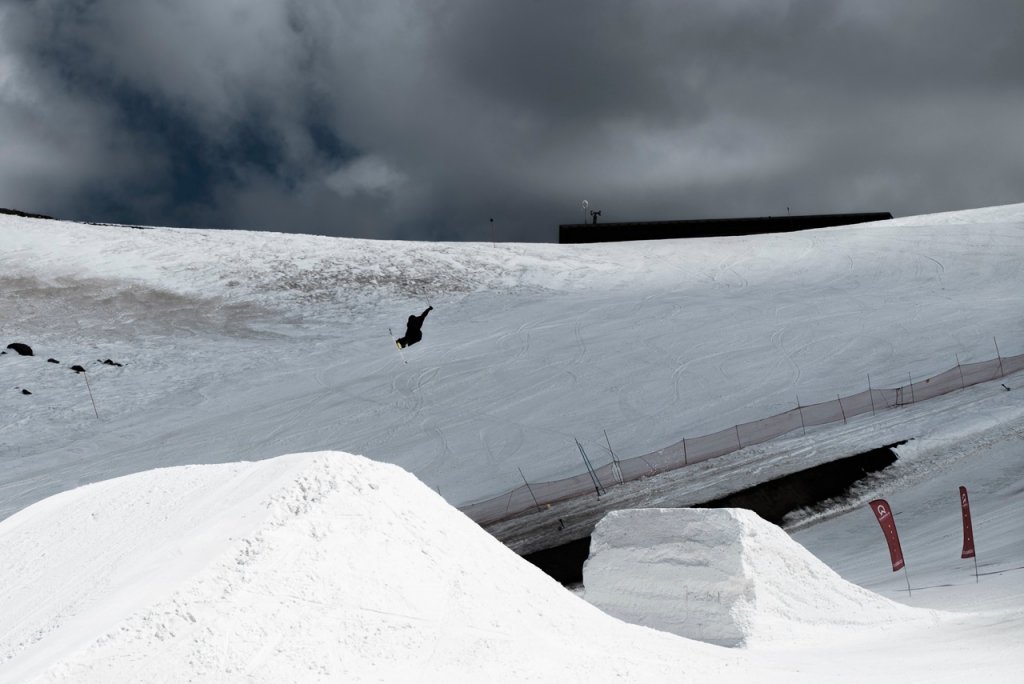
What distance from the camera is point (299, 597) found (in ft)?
24.7

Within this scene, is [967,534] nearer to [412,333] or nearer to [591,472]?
[591,472]

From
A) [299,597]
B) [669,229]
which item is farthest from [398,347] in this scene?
[669,229]

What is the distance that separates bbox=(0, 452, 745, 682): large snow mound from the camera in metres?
6.91

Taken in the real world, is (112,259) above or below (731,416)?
above

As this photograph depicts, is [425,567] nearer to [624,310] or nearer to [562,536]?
[562,536]

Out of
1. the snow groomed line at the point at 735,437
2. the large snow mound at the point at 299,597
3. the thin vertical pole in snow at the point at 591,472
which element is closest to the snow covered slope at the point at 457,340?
the thin vertical pole in snow at the point at 591,472

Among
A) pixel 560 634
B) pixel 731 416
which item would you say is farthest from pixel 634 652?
pixel 731 416

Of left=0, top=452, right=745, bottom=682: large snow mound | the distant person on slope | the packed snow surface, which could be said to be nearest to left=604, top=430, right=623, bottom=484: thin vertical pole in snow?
the packed snow surface

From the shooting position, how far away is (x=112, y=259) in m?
42.1

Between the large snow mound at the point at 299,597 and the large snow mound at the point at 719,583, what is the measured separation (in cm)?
306

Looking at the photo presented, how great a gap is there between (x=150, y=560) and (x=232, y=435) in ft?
63.0

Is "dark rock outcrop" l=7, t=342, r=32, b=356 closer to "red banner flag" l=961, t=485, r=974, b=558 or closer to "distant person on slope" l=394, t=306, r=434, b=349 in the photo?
"distant person on slope" l=394, t=306, r=434, b=349

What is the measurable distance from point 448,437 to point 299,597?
18167mm

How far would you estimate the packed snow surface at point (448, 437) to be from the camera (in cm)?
775
